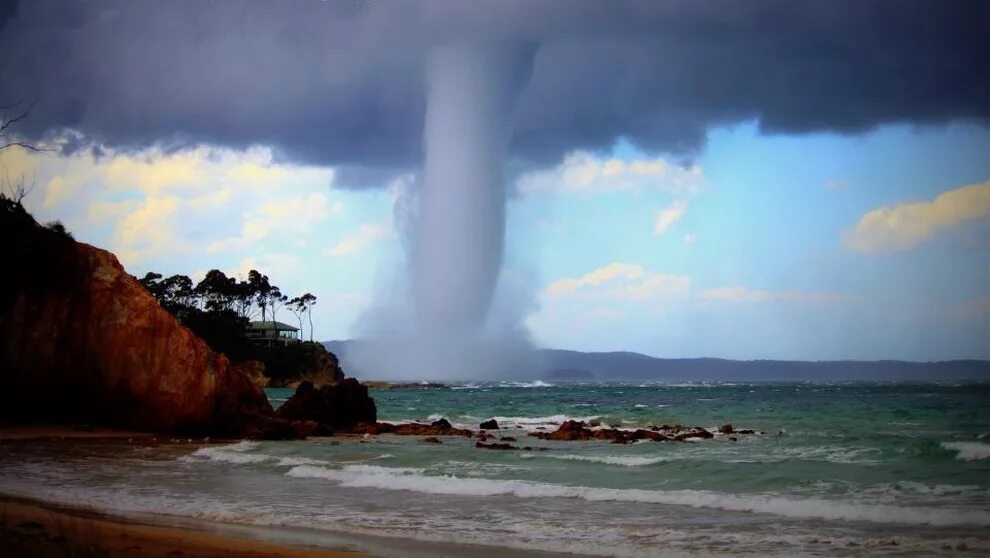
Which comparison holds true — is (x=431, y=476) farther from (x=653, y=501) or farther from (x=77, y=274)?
(x=77, y=274)

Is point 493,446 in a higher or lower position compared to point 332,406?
lower

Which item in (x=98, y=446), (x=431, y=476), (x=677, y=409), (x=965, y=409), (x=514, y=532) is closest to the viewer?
(x=514, y=532)

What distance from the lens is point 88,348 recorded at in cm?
3023

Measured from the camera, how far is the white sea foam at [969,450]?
2562 cm

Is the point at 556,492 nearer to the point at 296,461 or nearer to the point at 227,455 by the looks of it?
the point at 296,461

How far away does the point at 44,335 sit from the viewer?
30.2 meters

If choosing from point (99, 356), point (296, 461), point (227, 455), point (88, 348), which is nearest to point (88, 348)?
point (88, 348)

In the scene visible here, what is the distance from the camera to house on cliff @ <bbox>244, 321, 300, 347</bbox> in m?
137

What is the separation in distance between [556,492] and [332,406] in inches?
946

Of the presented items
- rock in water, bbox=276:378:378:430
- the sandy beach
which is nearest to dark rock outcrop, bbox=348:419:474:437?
rock in water, bbox=276:378:378:430

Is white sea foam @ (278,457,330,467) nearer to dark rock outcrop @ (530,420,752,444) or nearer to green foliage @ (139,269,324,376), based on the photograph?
dark rock outcrop @ (530,420,752,444)

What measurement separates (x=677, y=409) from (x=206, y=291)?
8801cm

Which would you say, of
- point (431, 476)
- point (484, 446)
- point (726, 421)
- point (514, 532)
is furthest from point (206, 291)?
point (514, 532)

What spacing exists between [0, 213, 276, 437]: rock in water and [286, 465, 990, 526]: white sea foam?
9406 millimetres
